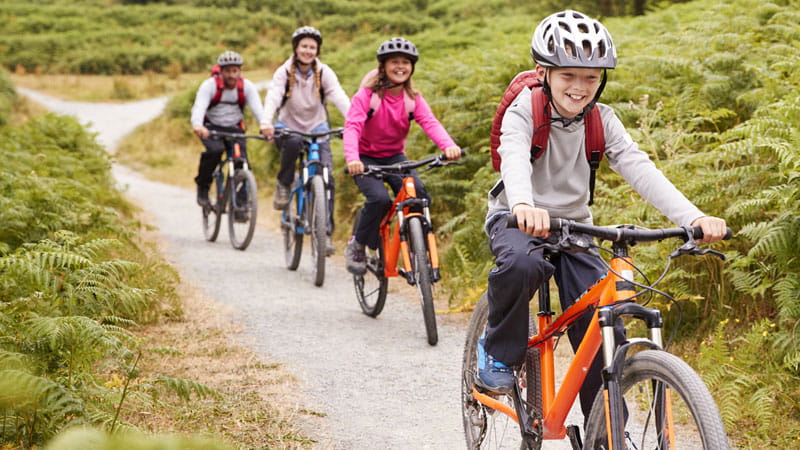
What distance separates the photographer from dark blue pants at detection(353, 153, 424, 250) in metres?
6.77

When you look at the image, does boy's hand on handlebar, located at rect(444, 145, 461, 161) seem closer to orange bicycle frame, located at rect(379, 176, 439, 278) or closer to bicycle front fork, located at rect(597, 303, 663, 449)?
orange bicycle frame, located at rect(379, 176, 439, 278)

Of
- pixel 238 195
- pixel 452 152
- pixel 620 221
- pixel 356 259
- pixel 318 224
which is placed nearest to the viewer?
pixel 620 221

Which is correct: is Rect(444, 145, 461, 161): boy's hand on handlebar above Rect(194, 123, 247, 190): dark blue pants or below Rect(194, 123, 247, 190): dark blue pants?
above

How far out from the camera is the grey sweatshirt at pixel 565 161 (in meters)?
3.33

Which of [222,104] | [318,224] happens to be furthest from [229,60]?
[318,224]

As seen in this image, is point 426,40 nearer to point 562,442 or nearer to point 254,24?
point 562,442

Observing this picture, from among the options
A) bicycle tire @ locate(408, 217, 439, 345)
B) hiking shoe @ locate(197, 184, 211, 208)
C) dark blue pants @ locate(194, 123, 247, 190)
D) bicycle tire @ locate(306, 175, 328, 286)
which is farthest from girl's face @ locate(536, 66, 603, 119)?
hiking shoe @ locate(197, 184, 211, 208)

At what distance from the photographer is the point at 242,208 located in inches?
403

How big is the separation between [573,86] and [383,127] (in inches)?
148

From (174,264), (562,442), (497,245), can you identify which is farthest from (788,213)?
(174,264)

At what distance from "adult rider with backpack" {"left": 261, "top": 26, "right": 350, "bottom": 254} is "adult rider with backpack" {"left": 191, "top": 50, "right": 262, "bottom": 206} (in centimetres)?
97

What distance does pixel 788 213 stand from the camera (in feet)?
15.5

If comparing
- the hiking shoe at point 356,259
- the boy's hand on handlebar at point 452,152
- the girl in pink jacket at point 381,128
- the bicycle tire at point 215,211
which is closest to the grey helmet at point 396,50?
the girl in pink jacket at point 381,128

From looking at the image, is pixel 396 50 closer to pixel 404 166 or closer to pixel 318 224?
pixel 404 166
